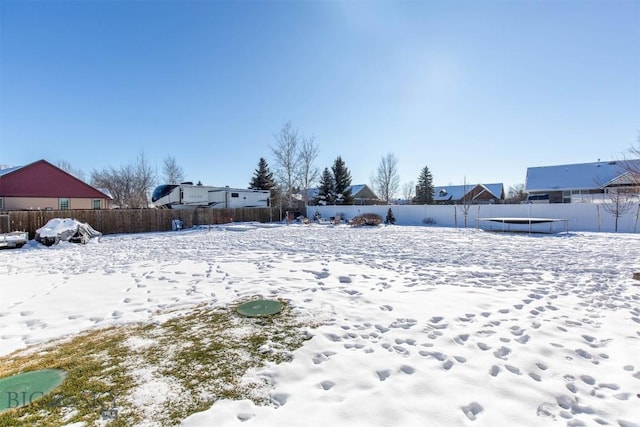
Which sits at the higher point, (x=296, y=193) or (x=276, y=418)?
(x=296, y=193)

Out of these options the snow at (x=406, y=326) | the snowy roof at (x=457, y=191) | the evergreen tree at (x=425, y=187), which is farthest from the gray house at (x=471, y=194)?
the snow at (x=406, y=326)

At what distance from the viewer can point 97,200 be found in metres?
25.6

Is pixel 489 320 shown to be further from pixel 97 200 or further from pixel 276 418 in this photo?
pixel 97 200

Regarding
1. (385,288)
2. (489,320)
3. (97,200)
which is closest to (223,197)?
(97,200)

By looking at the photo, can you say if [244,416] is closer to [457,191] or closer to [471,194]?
[471,194]

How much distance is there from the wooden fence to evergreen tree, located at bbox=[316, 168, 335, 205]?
10.4 meters

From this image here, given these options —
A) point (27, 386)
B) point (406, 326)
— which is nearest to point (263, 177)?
point (406, 326)

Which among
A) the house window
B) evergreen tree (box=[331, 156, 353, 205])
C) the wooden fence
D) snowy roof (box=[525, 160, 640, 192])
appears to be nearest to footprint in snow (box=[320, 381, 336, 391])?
the wooden fence

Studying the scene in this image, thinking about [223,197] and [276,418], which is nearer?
[276,418]

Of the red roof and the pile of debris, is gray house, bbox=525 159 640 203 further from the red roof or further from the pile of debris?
the red roof

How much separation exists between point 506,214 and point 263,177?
79.8 feet

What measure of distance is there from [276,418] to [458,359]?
5.64ft

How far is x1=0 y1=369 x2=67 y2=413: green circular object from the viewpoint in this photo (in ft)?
7.29

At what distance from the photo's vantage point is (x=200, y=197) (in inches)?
902
